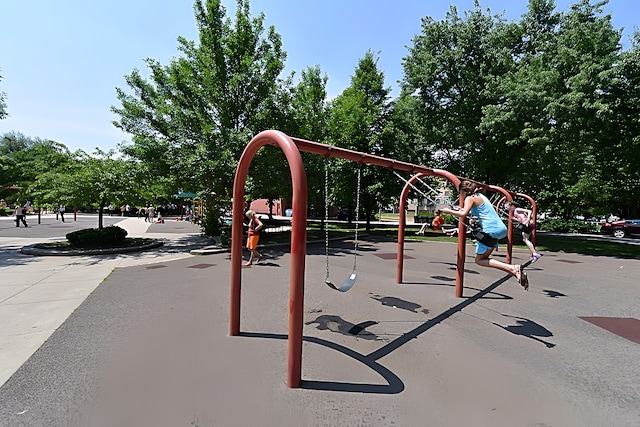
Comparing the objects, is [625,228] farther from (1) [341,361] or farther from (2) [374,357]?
(1) [341,361]

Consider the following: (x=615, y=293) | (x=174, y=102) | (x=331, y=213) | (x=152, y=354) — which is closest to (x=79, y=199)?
(x=174, y=102)

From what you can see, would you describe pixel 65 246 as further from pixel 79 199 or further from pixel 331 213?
pixel 331 213

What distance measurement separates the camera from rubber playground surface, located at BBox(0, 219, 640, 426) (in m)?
2.94

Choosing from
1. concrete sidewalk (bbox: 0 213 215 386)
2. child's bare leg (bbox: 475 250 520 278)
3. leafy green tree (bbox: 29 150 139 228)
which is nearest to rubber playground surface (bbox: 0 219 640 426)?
concrete sidewalk (bbox: 0 213 215 386)

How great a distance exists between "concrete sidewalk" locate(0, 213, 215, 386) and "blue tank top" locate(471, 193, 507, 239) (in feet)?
20.5

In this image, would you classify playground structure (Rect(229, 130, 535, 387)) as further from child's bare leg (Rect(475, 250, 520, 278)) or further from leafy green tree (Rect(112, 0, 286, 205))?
leafy green tree (Rect(112, 0, 286, 205))

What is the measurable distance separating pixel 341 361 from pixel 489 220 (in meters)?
3.29

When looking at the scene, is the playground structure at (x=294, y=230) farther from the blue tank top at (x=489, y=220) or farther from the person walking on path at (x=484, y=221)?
the blue tank top at (x=489, y=220)

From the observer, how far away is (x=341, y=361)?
394cm

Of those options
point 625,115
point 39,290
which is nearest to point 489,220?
point 39,290

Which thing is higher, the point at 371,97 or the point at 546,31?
the point at 546,31

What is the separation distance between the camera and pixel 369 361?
3961mm

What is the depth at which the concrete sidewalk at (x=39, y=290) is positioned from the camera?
438 centimetres

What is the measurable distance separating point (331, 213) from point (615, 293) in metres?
43.6
